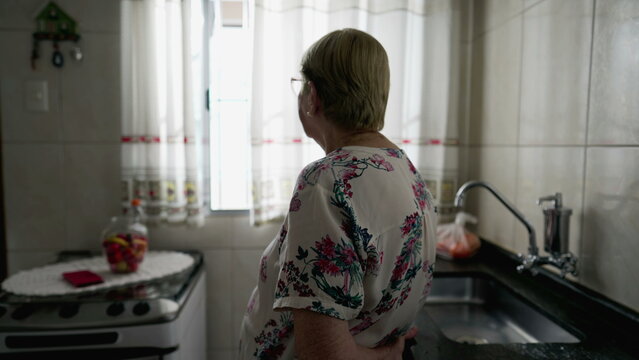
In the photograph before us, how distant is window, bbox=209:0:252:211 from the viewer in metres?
1.73

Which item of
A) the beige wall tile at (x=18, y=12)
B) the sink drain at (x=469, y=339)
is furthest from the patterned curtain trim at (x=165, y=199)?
the sink drain at (x=469, y=339)

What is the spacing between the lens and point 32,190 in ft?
5.79

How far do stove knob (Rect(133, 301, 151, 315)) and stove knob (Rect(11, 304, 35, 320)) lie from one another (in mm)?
297

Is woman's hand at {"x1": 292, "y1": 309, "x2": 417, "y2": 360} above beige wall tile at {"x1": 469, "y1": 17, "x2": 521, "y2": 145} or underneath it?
underneath

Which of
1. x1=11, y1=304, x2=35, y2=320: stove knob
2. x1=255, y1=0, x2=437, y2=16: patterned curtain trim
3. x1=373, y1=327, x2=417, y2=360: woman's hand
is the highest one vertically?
x1=255, y1=0, x2=437, y2=16: patterned curtain trim

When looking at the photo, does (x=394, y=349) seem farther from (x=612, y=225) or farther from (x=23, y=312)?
(x=23, y=312)

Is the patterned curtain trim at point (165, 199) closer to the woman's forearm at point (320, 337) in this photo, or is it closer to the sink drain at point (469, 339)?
the sink drain at point (469, 339)

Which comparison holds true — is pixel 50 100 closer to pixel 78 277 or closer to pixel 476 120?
pixel 78 277

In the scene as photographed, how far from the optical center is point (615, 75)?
1038 mm

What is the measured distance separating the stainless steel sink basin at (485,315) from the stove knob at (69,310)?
40.5 inches

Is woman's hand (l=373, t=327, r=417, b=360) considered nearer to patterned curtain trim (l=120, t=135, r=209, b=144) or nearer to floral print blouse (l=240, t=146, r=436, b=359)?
floral print blouse (l=240, t=146, r=436, b=359)

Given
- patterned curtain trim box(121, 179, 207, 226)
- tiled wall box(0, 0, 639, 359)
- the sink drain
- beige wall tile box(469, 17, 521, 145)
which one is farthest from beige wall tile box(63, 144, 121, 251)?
beige wall tile box(469, 17, 521, 145)

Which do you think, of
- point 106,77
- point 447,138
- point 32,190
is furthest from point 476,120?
point 32,190

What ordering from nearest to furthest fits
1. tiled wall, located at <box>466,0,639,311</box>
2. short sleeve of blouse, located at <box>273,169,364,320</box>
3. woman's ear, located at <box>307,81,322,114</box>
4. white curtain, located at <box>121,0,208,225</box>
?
short sleeve of blouse, located at <box>273,169,364,320</box>, woman's ear, located at <box>307,81,322,114</box>, tiled wall, located at <box>466,0,639,311</box>, white curtain, located at <box>121,0,208,225</box>
